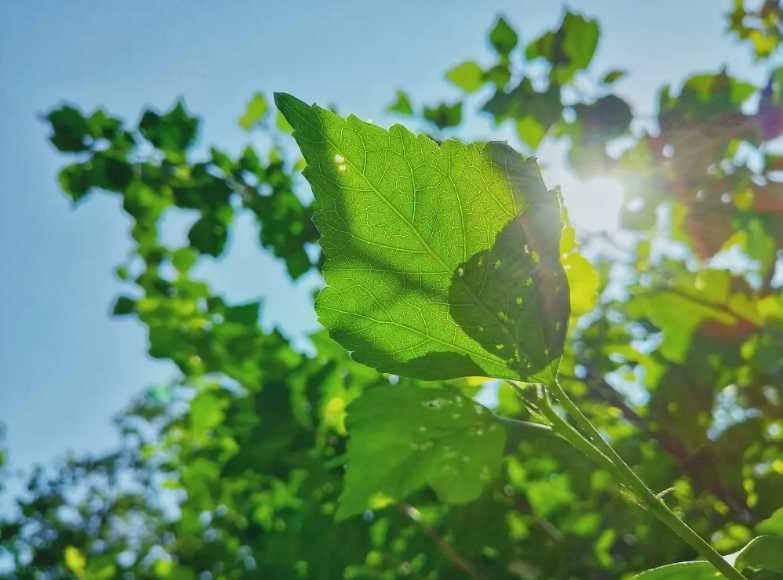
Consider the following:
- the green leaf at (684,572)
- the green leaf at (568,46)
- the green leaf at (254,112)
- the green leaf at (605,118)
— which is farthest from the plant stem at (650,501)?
the green leaf at (254,112)

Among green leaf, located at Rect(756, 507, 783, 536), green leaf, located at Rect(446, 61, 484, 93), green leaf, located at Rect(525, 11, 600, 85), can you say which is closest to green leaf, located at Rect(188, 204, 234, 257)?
green leaf, located at Rect(446, 61, 484, 93)

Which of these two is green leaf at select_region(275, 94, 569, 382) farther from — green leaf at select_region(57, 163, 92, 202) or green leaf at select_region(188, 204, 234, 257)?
green leaf at select_region(57, 163, 92, 202)

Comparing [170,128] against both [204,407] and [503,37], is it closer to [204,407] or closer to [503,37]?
[204,407]

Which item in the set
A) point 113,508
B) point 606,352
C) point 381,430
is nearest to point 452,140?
point 381,430

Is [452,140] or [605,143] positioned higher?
[605,143]

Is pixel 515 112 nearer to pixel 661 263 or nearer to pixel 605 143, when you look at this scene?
pixel 605 143
